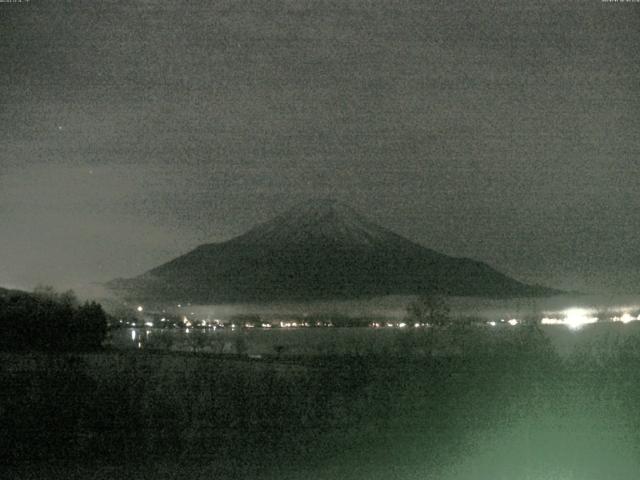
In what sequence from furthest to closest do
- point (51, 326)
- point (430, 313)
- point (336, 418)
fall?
point (51, 326)
point (430, 313)
point (336, 418)

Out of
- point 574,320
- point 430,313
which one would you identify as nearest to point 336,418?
point 430,313

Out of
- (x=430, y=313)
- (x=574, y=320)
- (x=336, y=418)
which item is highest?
(x=430, y=313)

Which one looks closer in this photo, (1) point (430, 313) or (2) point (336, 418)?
(2) point (336, 418)

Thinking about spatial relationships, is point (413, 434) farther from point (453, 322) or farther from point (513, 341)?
point (453, 322)

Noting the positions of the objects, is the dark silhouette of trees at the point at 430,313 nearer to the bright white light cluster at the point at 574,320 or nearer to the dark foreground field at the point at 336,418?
the bright white light cluster at the point at 574,320

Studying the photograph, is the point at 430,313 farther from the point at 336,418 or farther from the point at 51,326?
the point at 336,418

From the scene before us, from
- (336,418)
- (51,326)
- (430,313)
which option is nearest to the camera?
(336,418)

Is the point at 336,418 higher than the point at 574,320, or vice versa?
the point at 574,320

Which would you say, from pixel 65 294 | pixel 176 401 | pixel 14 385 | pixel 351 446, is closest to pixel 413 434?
pixel 351 446
